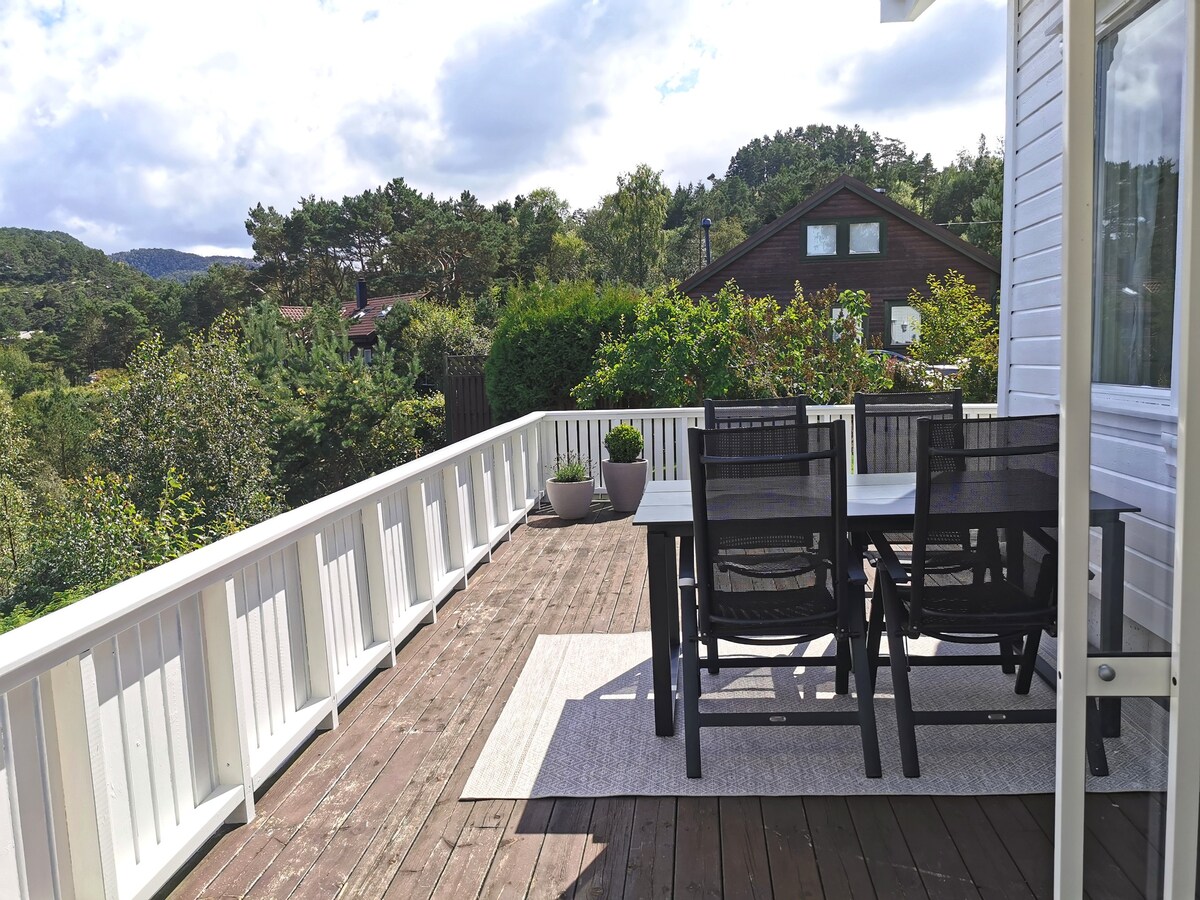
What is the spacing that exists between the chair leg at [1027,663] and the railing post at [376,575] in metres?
2.57

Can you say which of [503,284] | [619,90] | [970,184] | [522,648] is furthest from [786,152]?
[522,648]

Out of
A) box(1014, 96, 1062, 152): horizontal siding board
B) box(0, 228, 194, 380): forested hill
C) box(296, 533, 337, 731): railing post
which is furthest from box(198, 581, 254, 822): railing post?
box(0, 228, 194, 380): forested hill

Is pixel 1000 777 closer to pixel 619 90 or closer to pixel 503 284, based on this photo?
pixel 503 284

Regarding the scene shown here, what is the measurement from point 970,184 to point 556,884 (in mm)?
43480

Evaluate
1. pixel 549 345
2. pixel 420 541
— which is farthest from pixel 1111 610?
pixel 549 345

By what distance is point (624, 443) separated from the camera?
777 centimetres

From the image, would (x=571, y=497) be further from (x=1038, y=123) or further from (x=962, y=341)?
(x=962, y=341)

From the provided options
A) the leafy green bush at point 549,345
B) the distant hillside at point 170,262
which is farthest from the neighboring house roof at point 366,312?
the leafy green bush at point 549,345

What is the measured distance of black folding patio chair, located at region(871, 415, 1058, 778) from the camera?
2729mm

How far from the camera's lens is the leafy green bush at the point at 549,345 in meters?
11.7

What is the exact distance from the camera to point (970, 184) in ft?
133

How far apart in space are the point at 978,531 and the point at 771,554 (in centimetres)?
63

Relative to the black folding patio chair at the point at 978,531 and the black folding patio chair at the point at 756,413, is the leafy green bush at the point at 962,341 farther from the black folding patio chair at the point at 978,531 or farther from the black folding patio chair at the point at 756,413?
the black folding patio chair at the point at 978,531

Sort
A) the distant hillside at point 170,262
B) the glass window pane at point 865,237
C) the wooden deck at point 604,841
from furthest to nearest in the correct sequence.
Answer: the distant hillside at point 170,262, the glass window pane at point 865,237, the wooden deck at point 604,841
